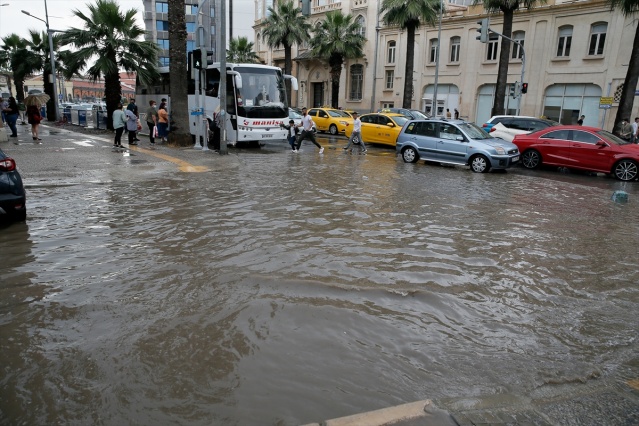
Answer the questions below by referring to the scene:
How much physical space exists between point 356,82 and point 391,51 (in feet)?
15.4

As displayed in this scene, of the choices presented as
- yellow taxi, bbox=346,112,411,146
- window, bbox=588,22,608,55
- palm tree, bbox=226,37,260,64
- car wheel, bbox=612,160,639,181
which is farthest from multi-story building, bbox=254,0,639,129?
car wheel, bbox=612,160,639,181

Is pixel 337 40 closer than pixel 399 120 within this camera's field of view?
No

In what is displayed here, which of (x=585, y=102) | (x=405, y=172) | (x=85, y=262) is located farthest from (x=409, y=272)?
(x=585, y=102)

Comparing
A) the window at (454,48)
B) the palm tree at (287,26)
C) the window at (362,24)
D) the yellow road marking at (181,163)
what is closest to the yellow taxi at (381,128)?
the yellow road marking at (181,163)

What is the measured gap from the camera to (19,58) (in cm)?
3747

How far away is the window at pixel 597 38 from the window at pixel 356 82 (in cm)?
2022

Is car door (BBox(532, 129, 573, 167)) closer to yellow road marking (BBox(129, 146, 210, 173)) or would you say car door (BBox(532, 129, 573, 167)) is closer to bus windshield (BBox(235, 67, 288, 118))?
bus windshield (BBox(235, 67, 288, 118))

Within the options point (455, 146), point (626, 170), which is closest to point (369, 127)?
point (455, 146)

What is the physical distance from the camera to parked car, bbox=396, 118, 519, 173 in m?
14.8

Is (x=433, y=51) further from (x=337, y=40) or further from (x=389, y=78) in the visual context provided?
(x=337, y=40)

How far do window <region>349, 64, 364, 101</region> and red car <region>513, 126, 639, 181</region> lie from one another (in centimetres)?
3054

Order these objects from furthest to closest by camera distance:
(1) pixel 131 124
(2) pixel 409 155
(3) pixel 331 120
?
1. (3) pixel 331 120
2. (1) pixel 131 124
3. (2) pixel 409 155

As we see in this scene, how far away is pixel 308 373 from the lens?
359cm

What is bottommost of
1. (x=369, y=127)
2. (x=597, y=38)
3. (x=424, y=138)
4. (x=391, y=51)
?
(x=424, y=138)
